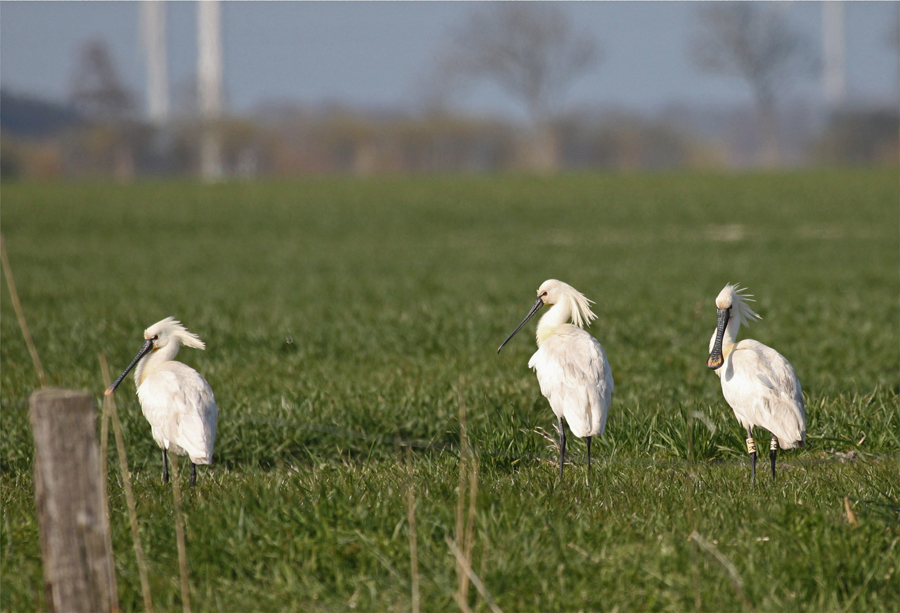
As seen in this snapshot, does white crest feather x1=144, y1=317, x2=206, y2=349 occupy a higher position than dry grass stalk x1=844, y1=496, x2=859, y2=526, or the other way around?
white crest feather x1=144, y1=317, x2=206, y2=349

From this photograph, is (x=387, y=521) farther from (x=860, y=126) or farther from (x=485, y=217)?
(x=860, y=126)

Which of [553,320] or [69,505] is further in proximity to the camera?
[553,320]

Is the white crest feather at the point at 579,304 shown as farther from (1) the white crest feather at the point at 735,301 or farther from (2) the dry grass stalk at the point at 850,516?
(2) the dry grass stalk at the point at 850,516

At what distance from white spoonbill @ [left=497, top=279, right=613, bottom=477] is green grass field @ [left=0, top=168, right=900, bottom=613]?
29 centimetres

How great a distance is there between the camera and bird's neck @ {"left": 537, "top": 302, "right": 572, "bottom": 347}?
5199 millimetres

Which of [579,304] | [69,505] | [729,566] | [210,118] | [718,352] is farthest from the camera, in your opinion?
[210,118]

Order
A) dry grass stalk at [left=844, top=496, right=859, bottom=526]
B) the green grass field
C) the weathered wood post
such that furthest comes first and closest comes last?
dry grass stalk at [left=844, top=496, right=859, bottom=526]
the green grass field
the weathered wood post

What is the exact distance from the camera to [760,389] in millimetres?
4746

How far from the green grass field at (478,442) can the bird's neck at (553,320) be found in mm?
693

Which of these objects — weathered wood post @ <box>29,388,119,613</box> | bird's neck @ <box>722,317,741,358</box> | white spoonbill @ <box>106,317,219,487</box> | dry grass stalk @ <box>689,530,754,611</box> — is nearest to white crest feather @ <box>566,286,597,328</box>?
bird's neck @ <box>722,317,741,358</box>

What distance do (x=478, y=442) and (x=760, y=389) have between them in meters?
1.65

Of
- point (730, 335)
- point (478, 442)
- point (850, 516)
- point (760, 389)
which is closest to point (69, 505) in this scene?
point (478, 442)

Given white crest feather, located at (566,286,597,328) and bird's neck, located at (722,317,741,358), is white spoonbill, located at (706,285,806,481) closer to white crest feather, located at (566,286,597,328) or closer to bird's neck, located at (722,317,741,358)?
bird's neck, located at (722,317,741,358)

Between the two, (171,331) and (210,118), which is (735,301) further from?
(210,118)
